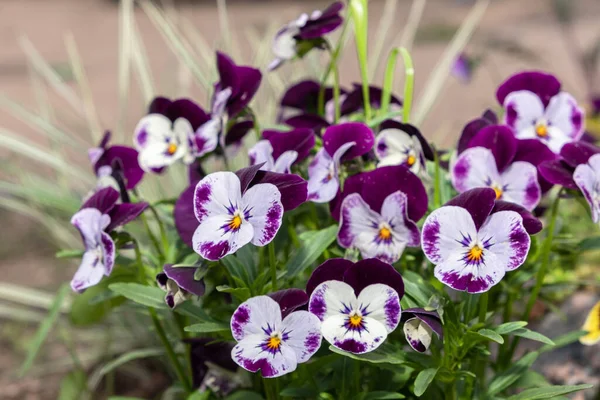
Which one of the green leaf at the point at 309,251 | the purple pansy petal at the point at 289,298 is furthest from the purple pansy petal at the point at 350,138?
the purple pansy petal at the point at 289,298

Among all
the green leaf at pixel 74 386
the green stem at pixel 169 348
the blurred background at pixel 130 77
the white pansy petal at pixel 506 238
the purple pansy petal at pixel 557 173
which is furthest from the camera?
the blurred background at pixel 130 77

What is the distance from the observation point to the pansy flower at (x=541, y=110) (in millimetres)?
1197

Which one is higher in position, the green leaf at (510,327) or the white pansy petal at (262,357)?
the white pansy petal at (262,357)

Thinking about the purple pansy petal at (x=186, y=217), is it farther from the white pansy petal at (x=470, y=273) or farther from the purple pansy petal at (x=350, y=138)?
the white pansy petal at (x=470, y=273)

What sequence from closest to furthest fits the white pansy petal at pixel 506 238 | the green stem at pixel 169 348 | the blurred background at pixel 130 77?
the white pansy petal at pixel 506 238 → the green stem at pixel 169 348 → the blurred background at pixel 130 77

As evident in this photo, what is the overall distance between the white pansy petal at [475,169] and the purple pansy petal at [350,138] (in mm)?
136

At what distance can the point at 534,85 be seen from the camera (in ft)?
4.07

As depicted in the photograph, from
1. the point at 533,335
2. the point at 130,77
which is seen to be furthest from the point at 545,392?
the point at 130,77

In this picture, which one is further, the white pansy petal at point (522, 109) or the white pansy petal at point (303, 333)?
the white pansy petal at point (522, 109)

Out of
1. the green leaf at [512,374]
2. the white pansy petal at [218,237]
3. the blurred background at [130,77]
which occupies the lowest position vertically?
the green leaf at [512,374]

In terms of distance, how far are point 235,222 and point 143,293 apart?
0.24 metres

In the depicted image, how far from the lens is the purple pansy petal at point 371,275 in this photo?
36.6 inches

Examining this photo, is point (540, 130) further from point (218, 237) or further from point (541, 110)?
point (218, 237)

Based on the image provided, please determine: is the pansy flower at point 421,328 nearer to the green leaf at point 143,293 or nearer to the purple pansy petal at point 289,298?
the purple pansy petal at point 289,298
